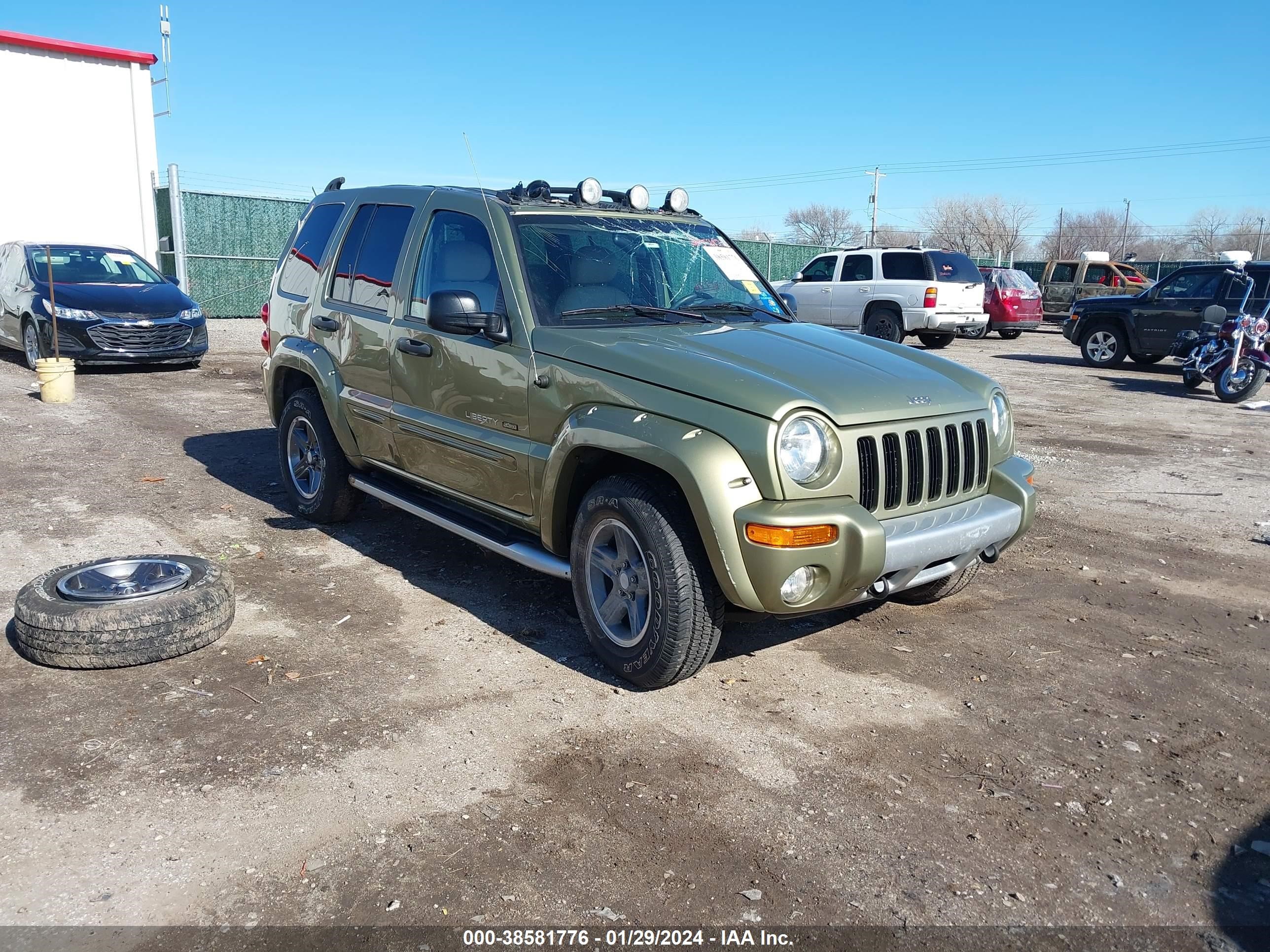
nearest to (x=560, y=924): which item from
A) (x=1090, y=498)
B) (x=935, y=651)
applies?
(x=935, y=651)

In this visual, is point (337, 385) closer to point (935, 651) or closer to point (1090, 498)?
point (935, 651)

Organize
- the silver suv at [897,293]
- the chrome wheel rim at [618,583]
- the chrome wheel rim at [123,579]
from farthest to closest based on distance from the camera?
the silver suv at [897,293], the chrome wheel rim at [123,579], the chrome wheel rim at [618,583]

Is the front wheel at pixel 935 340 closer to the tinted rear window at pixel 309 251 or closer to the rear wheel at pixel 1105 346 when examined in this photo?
the rear wheel at pixel 1105 346

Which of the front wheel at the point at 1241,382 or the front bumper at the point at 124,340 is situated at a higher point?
the front bumper at the point at 124,340

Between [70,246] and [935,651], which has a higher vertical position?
[70,246]

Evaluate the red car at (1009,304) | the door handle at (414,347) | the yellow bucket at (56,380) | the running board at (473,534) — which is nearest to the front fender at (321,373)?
the running board at (473,534)

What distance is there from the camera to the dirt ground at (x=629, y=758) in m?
2.79

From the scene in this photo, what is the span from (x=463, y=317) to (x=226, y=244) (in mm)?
19527

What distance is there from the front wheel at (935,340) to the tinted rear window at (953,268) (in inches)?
42.5

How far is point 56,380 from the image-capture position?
10445 millimetres

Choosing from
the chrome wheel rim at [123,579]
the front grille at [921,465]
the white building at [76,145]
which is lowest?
the chrome wheel rim at [123,579]

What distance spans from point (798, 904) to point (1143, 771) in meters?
1.53

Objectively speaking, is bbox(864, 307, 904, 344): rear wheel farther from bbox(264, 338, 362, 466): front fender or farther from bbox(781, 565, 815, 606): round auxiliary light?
bbox(781, 565, 815, 606): round auxiliary light

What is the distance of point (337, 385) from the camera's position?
226 inches
